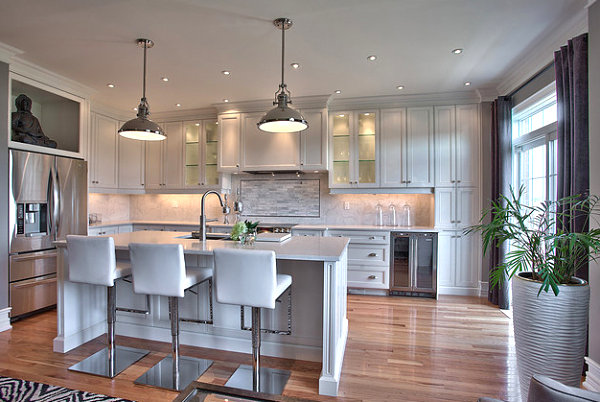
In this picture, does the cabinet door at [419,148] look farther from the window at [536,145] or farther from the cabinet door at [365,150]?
the window at [536,145]

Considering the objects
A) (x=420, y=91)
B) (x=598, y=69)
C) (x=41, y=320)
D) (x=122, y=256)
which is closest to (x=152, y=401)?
(x=122, y=256)

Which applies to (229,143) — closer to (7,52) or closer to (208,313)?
(7,52)

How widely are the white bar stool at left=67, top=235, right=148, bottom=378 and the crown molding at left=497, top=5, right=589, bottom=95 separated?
12.9ft

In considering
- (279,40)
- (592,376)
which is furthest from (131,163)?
(592,376)

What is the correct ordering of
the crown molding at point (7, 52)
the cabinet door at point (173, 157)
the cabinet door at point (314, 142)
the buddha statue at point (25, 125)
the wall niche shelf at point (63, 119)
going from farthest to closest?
the cabinet door at point (173, 157) < the cabinet door at point (314, 142) < the wall niche shelf at point (63, 119) < the buddha statue at point (25, 125) < the crown molding at point (7, 52)

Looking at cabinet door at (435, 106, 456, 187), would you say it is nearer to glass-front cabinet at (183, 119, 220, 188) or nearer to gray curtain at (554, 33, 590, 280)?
gray curtain at (554, 33, 590, 280)

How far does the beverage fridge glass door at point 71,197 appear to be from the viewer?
3.72 meters

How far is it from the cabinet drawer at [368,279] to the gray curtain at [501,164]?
1295mm

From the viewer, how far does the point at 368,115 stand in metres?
4.57

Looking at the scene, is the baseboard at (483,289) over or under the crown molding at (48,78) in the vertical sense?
under

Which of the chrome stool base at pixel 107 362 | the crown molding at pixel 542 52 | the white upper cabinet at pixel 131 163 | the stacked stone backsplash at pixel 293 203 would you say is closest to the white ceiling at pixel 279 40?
the crown molding at pixel 542 52

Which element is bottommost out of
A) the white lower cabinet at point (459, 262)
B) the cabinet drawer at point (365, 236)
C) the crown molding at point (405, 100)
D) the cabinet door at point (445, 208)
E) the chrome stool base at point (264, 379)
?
the chrome stool base at point (264, 379)

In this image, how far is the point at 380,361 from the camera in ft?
8.17

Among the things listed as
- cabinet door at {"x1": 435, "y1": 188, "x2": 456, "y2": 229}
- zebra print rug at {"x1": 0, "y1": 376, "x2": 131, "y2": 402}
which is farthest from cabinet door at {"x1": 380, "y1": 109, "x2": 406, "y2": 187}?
zebra print rug at {"x1": 0, "y1": 376, "x2": 131, "y2": 402}
